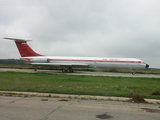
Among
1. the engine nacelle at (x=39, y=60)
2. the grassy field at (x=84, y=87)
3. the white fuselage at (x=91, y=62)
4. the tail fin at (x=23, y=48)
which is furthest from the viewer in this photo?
the tail fin at (x=23, y=48)

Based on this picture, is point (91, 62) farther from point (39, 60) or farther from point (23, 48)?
point (23, 48)

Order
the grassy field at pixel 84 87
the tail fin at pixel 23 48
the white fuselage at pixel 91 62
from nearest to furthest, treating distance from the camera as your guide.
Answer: the grassy field at pixel 84 87
the white fuselage at pixel 91 62
the tail fin at pixel 23 48

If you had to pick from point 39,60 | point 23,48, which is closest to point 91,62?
point 39,60

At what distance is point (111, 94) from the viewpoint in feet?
36.2

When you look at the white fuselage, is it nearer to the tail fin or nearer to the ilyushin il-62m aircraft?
the ilyushin il-62m aircraft

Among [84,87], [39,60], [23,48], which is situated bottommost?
[84,87]

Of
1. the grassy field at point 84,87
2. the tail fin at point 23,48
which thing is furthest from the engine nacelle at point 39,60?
the grassy field at point 84,87

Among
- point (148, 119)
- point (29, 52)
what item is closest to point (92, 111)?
point (148, 119)

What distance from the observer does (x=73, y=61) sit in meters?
36.5

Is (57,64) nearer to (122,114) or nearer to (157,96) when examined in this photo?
(157,96)

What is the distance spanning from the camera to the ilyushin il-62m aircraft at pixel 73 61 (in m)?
34.8

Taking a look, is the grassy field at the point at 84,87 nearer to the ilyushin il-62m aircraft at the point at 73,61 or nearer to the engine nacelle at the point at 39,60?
the ilyushin il-62m aircraft at the point at 73,61

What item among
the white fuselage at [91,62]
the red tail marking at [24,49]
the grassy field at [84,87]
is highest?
the red tail marking at [24,49]

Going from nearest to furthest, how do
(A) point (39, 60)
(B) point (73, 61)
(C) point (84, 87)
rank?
(C) point (84, 87) → (A) point (39, 60) → (B) point (73, 61)
